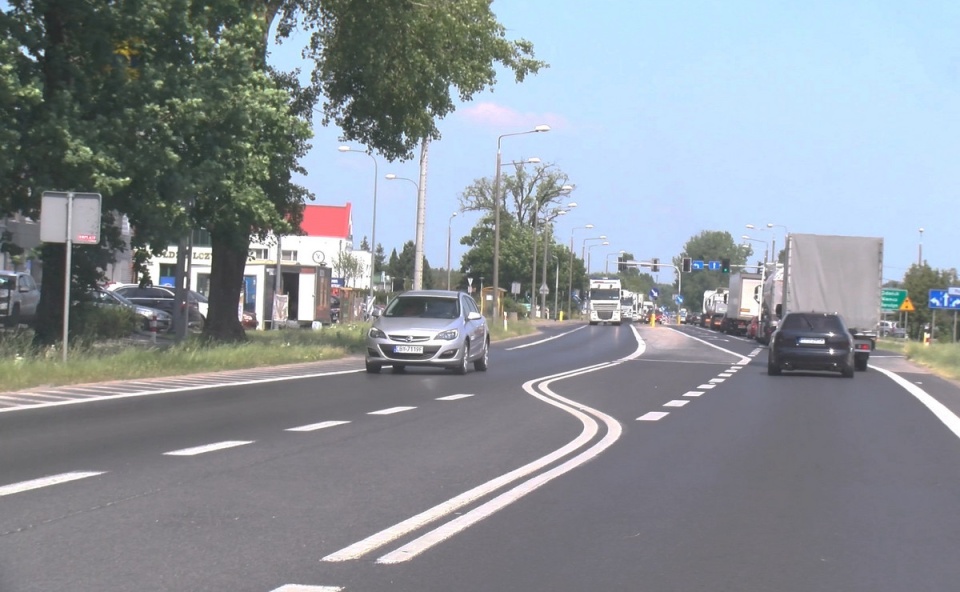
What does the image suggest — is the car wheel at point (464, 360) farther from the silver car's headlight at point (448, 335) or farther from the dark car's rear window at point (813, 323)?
the dark car's rear window at point (813, 323)

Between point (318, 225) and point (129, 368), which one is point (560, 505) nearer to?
point (129, 368)

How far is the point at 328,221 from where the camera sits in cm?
13288

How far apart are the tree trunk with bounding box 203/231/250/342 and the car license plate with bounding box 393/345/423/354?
268 inches

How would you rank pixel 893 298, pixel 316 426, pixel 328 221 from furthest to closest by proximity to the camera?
pixel 328 221 → pixel 893 298 → pixel 316 426

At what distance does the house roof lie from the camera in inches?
5192

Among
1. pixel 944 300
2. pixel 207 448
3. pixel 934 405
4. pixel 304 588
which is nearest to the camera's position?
pixel 304 588

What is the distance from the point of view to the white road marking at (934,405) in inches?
649

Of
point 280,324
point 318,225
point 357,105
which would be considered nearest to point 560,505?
point 357,105

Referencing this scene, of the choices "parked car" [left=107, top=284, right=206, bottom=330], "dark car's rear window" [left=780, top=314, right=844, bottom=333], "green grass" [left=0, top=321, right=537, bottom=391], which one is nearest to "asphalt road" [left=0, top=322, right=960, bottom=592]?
"green grass" [left=0, top=321, right=537, bottom=391]

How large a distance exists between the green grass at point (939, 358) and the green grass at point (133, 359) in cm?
1501

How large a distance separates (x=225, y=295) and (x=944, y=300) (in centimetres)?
3244

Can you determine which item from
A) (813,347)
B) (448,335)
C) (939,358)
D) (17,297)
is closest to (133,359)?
(448,335)

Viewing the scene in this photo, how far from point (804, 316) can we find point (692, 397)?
8.72 metres

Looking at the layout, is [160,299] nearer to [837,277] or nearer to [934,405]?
[837,277]
